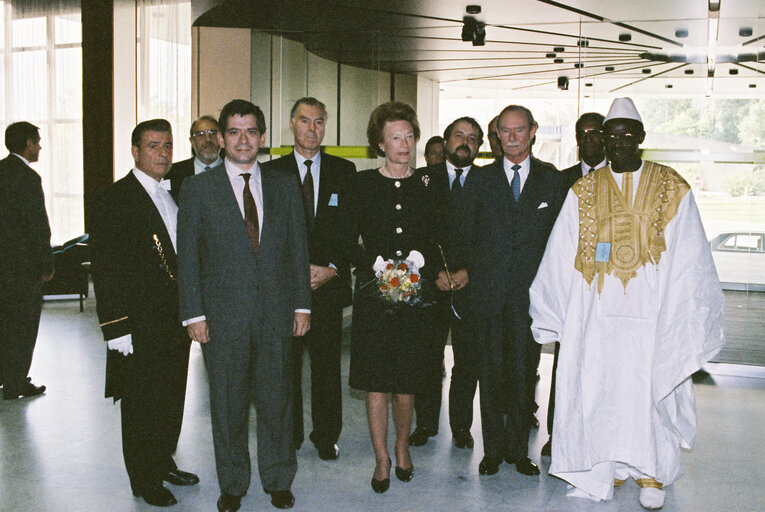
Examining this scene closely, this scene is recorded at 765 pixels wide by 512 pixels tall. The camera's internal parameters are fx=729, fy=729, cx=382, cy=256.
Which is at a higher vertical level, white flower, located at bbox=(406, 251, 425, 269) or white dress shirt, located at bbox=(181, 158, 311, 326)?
white dress shirt, located at bbox=(181, 158, 311, 326)

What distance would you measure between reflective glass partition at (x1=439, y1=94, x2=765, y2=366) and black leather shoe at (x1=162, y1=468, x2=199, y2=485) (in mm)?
5193

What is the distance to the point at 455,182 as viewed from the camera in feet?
15.5

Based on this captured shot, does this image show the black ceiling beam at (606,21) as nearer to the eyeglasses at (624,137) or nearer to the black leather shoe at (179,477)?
the eyeglasses at (624,137)

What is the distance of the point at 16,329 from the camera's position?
18.4ft

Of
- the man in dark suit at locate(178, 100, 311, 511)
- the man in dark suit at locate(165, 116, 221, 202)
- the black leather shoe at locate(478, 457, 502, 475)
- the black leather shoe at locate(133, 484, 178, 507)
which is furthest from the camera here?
the man in dark suit at locate(165, 116, 221, 202)

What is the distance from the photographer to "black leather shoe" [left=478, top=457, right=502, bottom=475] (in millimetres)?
4066

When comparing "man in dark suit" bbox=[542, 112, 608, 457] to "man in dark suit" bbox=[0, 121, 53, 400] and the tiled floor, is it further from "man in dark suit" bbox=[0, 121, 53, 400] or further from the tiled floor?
"man in dark suit" bbox=[0, 121, 53, 400]

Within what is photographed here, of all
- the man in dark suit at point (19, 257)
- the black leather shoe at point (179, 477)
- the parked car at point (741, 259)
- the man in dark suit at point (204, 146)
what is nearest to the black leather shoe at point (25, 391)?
the man in dark suit at point (19, 257)

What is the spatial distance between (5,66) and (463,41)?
28.1ft

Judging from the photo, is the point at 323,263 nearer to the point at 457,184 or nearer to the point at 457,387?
the point at 457,184

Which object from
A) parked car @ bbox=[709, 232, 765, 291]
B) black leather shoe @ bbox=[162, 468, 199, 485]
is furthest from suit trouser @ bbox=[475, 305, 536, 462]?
parked car @ bbox=[709, 232, 765, 291]

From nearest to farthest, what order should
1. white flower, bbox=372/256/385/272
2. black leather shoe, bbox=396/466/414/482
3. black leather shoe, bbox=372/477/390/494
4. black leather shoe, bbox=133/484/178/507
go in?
black leather shoe, bbox=133/484/178/507, white flower, bbox=372/256/385/272, black leather shoe, bbox=372/477/390/494, black leather shoe, bbox=396/466/414/482

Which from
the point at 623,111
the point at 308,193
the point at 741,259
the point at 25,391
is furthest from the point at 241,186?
the point at 741,259

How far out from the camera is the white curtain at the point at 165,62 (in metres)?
10.8
